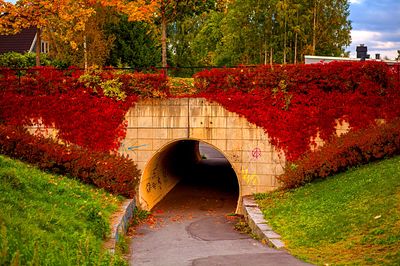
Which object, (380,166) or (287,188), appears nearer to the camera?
(380,166)

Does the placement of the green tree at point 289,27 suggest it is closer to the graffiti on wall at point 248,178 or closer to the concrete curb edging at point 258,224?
Result: the graffiti on wall at point 248,178

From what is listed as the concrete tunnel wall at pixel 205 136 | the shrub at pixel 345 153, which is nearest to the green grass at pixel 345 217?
the shrub at pixel 345 153

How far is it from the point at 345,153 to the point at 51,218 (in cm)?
1028

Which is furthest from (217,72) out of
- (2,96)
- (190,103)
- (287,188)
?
(2,96)

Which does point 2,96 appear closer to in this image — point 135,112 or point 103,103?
point 103,103

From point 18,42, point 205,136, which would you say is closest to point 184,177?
point 205,136

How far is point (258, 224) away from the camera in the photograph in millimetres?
15023

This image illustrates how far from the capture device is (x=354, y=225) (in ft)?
40.8

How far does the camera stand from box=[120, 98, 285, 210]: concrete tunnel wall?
749 inches

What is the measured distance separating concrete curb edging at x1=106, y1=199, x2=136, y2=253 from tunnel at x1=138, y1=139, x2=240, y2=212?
6.77 ft

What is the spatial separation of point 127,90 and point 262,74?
5250 millimetres

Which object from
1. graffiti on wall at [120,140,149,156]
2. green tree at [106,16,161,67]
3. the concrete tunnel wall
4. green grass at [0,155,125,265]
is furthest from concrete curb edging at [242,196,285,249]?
green tree at [106,16,161,67]

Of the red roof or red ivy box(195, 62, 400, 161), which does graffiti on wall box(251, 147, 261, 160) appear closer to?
red ivy box(195, 62, 400, 161)

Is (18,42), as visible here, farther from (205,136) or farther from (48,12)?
(205,136)
